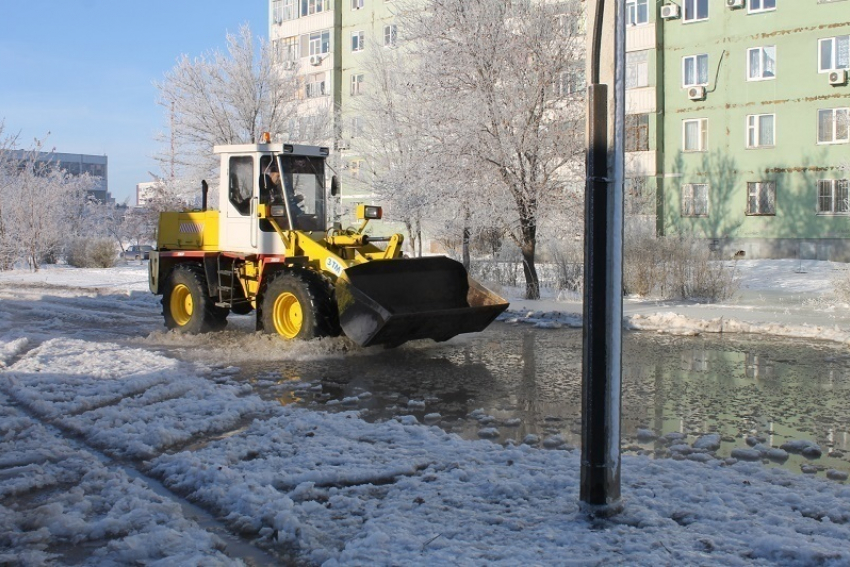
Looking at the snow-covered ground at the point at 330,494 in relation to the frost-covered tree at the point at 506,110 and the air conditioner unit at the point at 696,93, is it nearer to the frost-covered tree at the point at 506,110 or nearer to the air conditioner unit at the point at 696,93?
the frost-covered tree at the point at 506,110

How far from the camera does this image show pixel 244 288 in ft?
46.0

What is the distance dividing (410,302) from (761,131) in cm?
2777

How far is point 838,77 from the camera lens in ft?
108

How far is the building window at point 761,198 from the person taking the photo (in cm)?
3538

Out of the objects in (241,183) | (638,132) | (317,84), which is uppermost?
(317,84)

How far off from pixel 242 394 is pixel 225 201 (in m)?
5.32

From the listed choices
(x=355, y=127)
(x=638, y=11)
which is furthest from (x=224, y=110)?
(x=638, y=11)

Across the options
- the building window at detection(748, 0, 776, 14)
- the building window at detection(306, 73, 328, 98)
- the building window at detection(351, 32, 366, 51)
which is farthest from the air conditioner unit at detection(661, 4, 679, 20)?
the building window at detection(306, 73, 328, 98)

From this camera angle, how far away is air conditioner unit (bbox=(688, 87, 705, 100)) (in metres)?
36.1

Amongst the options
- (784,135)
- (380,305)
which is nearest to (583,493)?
(380,305)

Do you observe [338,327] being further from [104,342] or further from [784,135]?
[784,135]

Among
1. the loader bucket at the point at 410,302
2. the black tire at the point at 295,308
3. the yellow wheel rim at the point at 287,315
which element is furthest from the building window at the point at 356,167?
the loader bucket at the point at 410,302

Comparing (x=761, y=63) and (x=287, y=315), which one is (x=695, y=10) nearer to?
→ (x=761, y=63)

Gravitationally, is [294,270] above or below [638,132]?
below
